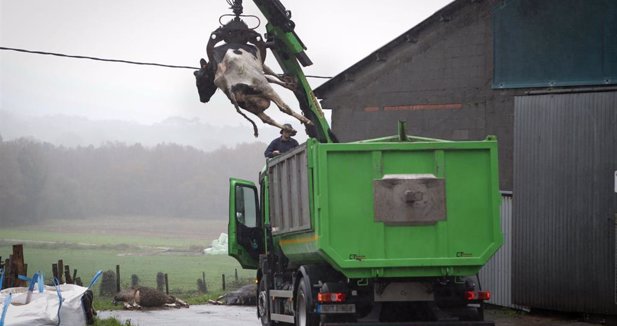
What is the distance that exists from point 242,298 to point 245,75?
11.8 metres

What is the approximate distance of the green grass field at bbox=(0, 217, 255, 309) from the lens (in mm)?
48438

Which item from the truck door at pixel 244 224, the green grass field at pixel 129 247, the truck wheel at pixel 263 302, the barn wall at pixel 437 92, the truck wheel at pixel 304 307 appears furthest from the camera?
the green grass field at pixel 129 247

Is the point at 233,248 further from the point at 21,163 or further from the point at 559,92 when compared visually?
the point at 21,163

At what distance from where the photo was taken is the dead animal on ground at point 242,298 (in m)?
29.7

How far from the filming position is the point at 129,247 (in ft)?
197

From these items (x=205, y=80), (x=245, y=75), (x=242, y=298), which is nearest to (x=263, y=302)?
(x=245, y=75)

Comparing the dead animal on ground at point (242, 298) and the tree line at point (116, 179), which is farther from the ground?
the tree line at point (116, 179)

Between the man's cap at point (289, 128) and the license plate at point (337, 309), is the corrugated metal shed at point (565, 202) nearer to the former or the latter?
the man's cap at point (289, 128)

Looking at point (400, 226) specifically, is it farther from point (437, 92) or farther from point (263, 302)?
point (437, 92)

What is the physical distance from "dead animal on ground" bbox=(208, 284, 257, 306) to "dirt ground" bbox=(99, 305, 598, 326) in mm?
904

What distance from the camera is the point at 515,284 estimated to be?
20.2 meters

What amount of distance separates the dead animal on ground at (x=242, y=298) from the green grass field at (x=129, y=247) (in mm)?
11164

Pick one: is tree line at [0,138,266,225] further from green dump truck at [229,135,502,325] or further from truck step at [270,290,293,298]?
green dump truck at [229,135,502,325]

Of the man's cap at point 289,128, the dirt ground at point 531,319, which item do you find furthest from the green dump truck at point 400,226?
the dirt ground at point 531,319
